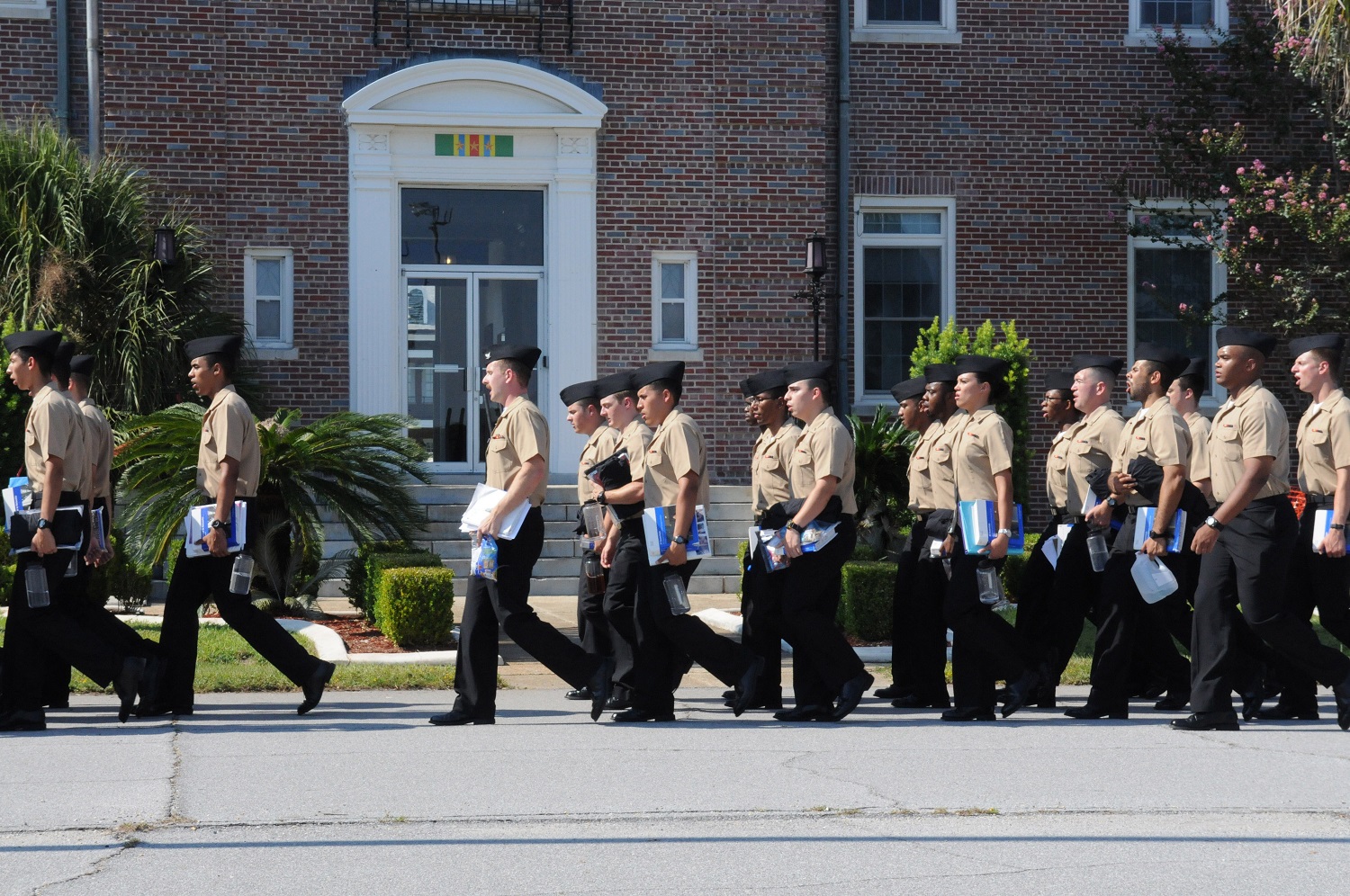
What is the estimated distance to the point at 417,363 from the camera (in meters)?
18.5

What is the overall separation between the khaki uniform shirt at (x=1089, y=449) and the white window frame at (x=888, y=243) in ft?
30.5

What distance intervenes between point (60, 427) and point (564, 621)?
5.64 m

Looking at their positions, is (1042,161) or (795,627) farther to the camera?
(1042,161)

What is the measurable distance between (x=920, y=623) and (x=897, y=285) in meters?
10.3

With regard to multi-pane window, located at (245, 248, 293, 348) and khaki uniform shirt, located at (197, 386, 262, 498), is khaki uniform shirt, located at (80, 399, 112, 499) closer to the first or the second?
khaki uniform shirt, located at (197, 386, 262, 498)

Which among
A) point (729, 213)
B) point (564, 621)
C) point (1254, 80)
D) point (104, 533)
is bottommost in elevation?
point (564, 621)

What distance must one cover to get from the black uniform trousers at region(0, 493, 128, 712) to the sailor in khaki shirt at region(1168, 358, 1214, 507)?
20.1 ft

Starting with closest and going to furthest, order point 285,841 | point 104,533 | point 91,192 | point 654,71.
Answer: point 285,841
point 104,533
point 91,192
point 654,71

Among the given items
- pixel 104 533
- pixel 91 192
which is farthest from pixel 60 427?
pixel 91 192

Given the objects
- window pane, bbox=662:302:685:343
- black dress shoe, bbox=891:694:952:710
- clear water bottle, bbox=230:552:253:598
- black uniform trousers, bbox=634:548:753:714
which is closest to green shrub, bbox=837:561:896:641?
black dress shoe, bbox=891:694:952:710

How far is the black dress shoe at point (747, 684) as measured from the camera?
356 inches

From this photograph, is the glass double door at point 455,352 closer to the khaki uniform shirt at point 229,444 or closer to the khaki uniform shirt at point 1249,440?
the khaki uniform shirt at point 229,444

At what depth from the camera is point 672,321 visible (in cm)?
1864

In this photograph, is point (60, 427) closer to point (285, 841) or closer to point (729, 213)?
point (285, 841)
